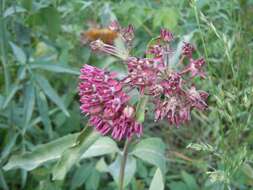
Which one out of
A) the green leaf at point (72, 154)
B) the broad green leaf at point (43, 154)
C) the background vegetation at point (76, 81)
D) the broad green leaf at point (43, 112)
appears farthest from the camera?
the broad green leaf at point (43, 112)

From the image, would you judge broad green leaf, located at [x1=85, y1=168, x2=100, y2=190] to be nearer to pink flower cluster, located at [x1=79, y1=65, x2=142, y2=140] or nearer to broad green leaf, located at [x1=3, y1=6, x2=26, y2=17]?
broad green leaf, located at [x1=3, y1=6, x2=26, y2=17]

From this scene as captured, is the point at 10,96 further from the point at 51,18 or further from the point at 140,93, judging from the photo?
the point at 140,93

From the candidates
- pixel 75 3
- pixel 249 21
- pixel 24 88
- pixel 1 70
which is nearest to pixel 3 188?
pixel 24 88

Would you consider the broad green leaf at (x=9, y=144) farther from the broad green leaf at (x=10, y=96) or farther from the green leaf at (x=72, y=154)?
the green leaf at (x=72, y=154)

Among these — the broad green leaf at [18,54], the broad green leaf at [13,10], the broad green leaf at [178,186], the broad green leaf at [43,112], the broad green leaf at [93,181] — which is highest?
the broad green leaf at [13,10]

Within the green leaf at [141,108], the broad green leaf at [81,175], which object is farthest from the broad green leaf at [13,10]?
the green leaf at [141,108]

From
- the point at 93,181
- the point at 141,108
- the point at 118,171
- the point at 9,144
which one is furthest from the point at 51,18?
the point at 141,108

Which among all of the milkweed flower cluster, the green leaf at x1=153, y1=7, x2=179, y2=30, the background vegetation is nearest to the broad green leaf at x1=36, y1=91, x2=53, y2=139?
the background vegetation
